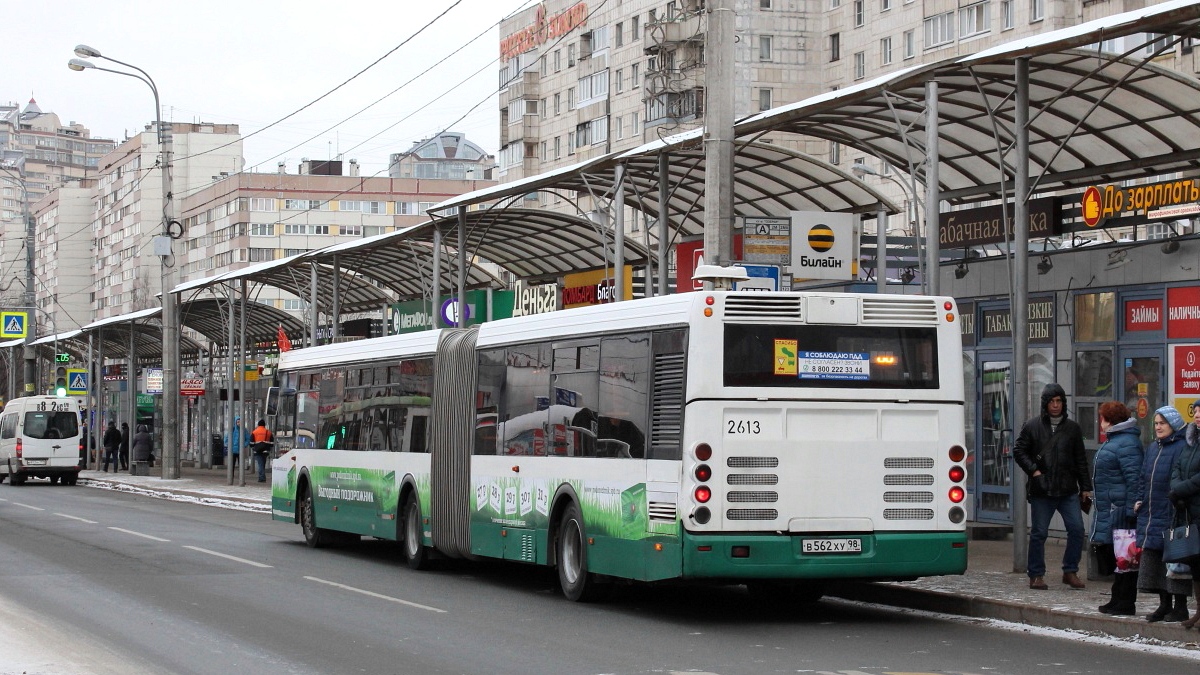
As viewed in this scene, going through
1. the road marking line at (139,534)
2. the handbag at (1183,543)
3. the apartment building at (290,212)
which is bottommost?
the road marking line at (139,534)

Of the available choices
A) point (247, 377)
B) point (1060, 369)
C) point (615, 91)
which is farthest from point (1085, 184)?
point (615, 91)

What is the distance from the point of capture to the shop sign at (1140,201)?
18.7 m

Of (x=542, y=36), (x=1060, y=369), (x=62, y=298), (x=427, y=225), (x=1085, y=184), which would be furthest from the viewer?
(x=62, y=298)

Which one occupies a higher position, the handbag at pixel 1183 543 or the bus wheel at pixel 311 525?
the handbag at pixel 1183 543

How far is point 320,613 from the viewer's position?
14.6 meters

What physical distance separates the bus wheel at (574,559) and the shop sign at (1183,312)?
7.20m

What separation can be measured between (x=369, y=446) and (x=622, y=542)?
24.4 ft

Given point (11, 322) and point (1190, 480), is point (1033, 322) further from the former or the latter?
point (11, 322)

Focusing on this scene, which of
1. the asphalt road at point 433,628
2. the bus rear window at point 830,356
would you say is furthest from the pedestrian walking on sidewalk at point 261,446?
the bus rear window at point 830,356

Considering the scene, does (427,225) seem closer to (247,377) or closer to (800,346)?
(800,346)

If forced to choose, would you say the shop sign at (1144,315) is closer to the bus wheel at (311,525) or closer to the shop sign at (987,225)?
the shop sign at (987,225)

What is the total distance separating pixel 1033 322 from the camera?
21.2 meters

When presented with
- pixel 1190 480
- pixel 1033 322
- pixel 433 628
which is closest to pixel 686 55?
pixel 1033 322

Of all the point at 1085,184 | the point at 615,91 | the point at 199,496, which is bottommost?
the point at 199,496
